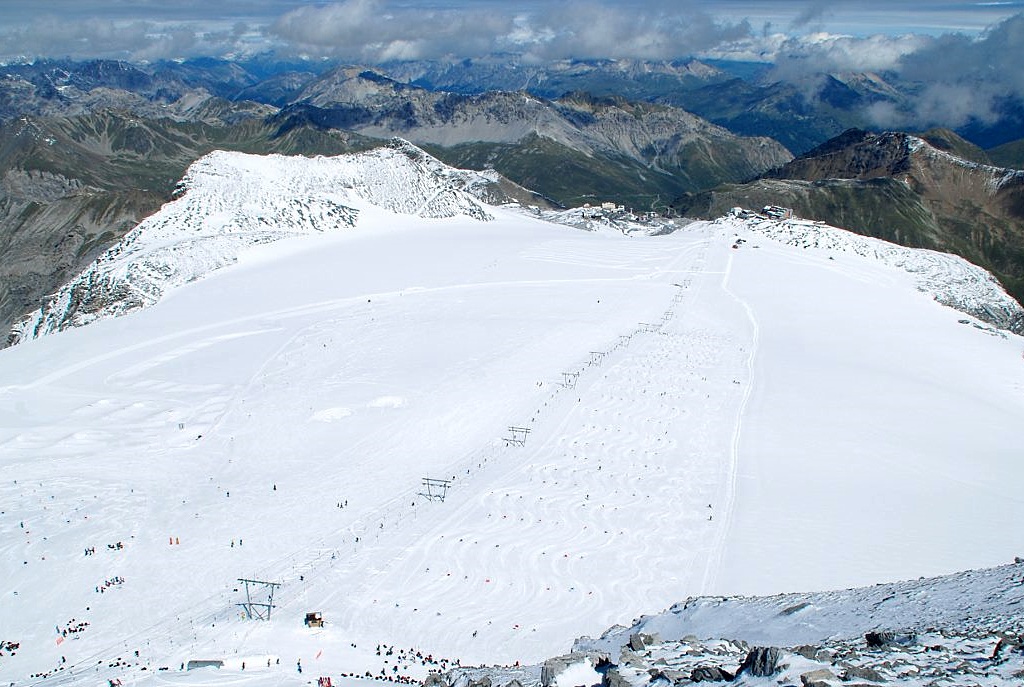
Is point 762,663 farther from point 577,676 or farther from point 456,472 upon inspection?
point 456,472

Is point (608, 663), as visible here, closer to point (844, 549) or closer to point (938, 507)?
point (844, 549)

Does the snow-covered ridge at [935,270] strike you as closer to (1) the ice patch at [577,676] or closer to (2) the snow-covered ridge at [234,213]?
(2) the snow-covered ridge at [234,213]

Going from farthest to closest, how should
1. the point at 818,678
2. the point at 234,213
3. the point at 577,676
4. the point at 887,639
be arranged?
the point at 234,213
the point at 577,676
the point at 887,639
the point at 818,678

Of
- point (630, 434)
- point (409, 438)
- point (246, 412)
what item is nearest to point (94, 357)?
point (246, 412)

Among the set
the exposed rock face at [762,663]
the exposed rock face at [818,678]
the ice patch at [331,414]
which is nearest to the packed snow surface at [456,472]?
the ice patch at [331,414]

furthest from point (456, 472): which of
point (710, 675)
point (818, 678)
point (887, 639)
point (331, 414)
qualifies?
point (818, 678)

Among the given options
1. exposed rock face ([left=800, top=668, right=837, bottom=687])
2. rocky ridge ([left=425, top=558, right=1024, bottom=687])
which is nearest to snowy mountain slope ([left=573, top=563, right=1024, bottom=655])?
rocky ridge ([left=425, top=558, right=1024, bottom=687])

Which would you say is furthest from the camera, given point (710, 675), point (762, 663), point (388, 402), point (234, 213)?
point (234, 213)
